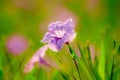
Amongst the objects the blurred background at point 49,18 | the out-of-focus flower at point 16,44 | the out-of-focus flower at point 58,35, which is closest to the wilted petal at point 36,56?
the out-of-focus flower at point 58,35

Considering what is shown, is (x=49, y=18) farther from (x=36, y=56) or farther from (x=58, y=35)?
(x=58, y=35)

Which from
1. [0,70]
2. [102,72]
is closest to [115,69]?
[102,72]

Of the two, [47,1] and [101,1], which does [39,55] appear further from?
[47,1]

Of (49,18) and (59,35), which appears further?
(49,18)

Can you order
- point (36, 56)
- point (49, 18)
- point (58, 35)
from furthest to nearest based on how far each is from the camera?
point (49, 18), point (36, 56), point (58, 35)

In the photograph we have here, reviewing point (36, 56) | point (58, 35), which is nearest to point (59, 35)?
point (58, 35)

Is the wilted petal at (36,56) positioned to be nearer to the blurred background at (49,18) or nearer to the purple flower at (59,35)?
A: the purple flower at (59,35)

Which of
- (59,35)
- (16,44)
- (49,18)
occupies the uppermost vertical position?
(49,18)
